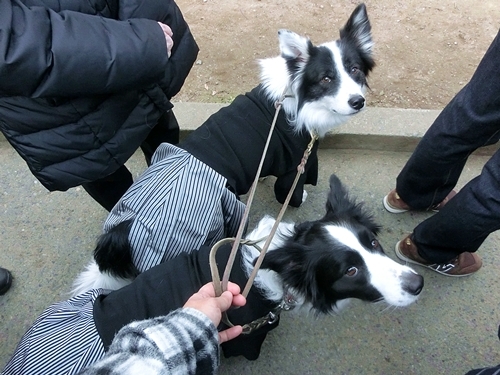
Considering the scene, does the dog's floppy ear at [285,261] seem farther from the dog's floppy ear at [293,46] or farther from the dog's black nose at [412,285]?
the dog's floppy ear at [293,46]

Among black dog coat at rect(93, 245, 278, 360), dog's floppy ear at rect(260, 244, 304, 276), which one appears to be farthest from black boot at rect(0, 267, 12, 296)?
dog's floppy ear at rect(260, 244, 304, 276)

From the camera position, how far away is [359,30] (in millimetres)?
2082

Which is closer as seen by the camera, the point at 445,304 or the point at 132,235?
the point at 132,235

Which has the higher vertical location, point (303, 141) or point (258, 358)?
point (303, 141)

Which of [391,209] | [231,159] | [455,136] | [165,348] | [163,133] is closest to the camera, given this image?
[165,348]

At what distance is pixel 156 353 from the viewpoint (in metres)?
0.81

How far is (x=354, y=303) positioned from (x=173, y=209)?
3.52 feet

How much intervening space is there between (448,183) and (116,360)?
178 centimetres

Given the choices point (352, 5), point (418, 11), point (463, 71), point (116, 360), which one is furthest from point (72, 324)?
point (418, 11)

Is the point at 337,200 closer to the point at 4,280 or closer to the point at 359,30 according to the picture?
the point at 359,30

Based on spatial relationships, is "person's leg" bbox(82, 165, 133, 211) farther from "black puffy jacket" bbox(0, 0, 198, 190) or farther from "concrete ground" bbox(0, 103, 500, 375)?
"concrete ground" bbox(0, 103, 500, 375)

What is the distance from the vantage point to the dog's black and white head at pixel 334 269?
1.37 m

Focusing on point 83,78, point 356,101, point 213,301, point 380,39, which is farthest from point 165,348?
point 380,39

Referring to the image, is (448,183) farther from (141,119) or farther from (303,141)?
(141,119)
